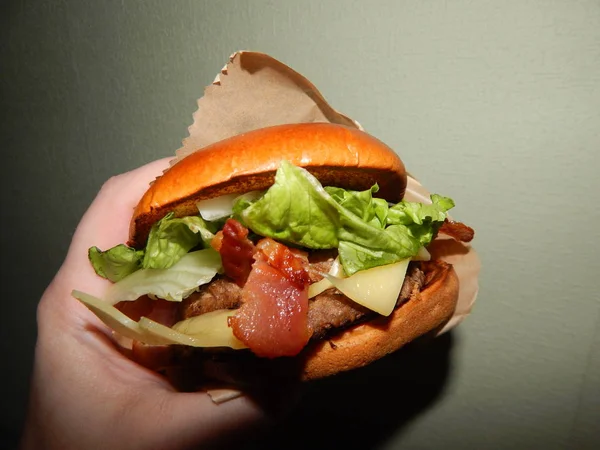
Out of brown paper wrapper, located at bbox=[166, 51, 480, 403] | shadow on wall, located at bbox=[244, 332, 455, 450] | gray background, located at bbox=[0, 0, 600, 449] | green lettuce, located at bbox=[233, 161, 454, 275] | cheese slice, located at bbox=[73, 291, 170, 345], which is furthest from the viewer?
shadow on wall, located at bbox=[244, 332, 455, 450]

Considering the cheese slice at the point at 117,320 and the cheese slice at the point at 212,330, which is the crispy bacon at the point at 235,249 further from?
the cheese slice at the point at 117,320

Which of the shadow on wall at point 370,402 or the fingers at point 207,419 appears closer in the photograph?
the fingers at point 207,419

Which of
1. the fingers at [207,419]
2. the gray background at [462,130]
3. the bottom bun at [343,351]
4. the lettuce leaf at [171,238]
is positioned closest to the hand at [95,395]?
the fingers at [207,419]

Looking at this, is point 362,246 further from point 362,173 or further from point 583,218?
point 583,218

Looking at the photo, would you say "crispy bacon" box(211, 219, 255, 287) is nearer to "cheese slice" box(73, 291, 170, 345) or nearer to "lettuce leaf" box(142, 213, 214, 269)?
"lettuce leaf" box(142, 213, 214, 269)

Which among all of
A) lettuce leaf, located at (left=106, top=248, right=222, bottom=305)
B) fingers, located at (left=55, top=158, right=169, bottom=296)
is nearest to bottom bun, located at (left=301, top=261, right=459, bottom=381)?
lettuce leaf, located at (left=106, top=248, right=222, bottom=305)

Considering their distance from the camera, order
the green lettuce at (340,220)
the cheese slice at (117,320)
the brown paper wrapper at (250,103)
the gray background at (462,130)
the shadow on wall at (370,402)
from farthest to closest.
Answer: the shadow on wall at (370,402) → the gray background at (462,130) → the brown paper wrapper at (250,103) → the cheese slice at (117,320) → the green lettuce at (340,220)

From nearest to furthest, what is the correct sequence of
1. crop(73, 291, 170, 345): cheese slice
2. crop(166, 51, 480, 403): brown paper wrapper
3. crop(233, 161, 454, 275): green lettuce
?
crop(233, 161, 454, 275): green lettuce, crop(73, 291, 170, 345): cheese slice, crop(166, 51, 480, 403): brown paper wrapper
